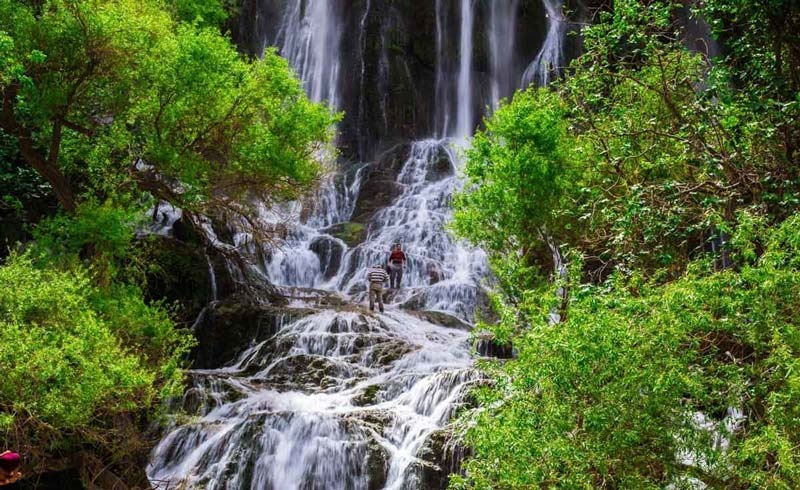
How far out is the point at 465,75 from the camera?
3534cm

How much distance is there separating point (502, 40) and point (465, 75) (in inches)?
117

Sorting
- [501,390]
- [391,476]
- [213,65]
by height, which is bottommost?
[391,476]

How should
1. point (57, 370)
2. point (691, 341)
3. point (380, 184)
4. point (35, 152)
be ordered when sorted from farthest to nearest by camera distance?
point (380, 184) < point (35, 152) < point (57, 370) < point (691, 341)

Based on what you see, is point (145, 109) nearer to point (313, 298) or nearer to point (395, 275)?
point (313, 298)

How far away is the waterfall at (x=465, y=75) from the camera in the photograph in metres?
34.0

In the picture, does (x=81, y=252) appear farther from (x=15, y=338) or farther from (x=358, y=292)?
(x=358, y=292)

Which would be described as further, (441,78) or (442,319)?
(441,78)

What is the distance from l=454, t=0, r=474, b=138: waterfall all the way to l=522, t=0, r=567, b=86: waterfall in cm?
298

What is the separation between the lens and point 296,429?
472 inches

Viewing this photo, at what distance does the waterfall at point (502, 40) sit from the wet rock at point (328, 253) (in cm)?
1593

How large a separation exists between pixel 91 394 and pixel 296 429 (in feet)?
13.4

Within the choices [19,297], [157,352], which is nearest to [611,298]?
[19,297]

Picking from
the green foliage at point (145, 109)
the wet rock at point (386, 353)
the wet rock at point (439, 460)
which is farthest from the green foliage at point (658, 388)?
the green foliage at point (145, 109)

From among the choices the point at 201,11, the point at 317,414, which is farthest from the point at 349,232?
the point at 317,414
